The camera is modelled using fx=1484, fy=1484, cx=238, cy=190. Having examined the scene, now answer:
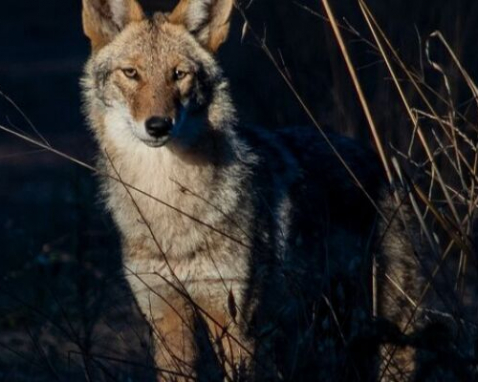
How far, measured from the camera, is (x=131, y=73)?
6.34m

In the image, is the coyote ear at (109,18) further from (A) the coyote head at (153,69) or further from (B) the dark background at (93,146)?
(B) the dark background at (93,146)

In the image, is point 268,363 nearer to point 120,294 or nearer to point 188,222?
point 188,222

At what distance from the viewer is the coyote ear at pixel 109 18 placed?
6586mm

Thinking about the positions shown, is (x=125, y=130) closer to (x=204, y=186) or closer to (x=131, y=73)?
(x=131, y=73)

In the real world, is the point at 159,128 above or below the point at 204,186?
above

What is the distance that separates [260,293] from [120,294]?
46.9 inches

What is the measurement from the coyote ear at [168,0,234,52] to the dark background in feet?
0.77

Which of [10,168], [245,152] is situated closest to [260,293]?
[245,152]

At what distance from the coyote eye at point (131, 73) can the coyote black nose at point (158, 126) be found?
0.94 feet

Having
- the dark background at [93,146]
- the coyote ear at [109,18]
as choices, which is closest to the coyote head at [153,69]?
Answer: the coyote ear at [109,18]

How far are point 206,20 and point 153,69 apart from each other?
47 cm

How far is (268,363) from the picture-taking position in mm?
4938

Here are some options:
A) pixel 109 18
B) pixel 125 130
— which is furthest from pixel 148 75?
pixel 109 18

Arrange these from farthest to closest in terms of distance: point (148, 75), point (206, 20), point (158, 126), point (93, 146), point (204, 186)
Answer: point (93, 146)
point (206, 20)
point (204, 186)
point (148, 75)
point (158, 126)
